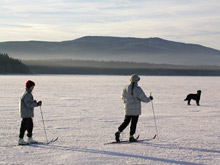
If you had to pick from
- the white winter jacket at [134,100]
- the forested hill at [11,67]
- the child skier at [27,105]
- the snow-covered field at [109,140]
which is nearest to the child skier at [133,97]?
the white winter jacket at [134,100]

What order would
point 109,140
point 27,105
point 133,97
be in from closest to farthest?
point 27,105 < point 133,97 < point 109,140

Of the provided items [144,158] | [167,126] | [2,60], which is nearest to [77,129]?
[167,126]

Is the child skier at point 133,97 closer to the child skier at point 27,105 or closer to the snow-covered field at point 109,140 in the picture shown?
the snow-covered field at point 109,140

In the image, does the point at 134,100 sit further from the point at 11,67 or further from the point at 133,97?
the point at 11,67

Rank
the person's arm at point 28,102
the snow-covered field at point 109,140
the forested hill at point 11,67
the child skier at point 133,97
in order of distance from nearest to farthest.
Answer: the snow-covered field at point 109,140
the person's arm at point 28,102
the child skier at point 133,97
the forested hill at point 11,67

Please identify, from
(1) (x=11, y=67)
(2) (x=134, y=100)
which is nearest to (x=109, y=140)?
(2) (x=134, y=100)

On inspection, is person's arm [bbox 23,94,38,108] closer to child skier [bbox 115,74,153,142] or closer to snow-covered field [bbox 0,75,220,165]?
snow-covered field [bbox 0,75,220,165]

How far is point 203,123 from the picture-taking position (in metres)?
8.55

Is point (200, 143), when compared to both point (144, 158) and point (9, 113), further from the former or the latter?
point (9, 113)

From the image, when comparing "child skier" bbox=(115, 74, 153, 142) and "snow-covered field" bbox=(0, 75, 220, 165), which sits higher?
"child skier" bbox=(115, 74, 153, 142)

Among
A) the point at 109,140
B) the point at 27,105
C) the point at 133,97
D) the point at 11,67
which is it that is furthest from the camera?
the point at 11,67

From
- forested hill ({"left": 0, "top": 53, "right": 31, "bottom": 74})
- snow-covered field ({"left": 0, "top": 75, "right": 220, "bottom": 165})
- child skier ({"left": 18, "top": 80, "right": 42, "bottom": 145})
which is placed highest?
forested hill ({"left": 0, "top": 53, "right": 31, "bottom": 74})

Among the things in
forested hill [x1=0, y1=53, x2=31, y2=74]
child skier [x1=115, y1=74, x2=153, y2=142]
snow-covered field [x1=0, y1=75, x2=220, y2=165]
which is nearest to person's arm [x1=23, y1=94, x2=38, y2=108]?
snow-covered field [x1=0, y1=75, x2=220, y2=165]

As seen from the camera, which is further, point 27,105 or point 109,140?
point 109,140
